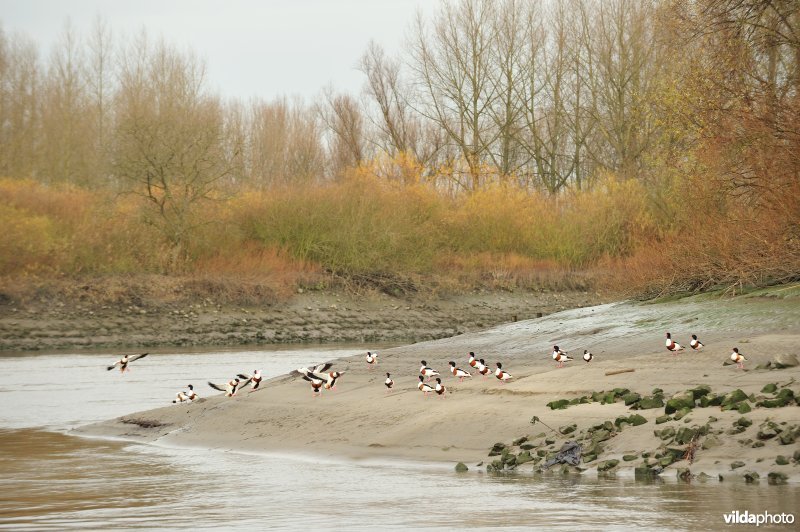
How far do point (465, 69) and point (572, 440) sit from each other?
4520 cm

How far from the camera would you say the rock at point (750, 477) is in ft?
34.4

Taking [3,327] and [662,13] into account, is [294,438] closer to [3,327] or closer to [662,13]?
[662,13]

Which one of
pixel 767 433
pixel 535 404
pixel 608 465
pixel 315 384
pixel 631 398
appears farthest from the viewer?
pixel 315 384

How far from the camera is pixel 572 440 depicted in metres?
12.6

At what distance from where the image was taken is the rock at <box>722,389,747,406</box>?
12.2 metres

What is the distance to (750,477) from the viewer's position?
10539 millimetres

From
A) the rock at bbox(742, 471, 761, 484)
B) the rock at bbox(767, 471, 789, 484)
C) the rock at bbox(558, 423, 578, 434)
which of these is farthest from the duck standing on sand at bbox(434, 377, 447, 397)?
the rock at bbox(767, 471, 789, 484)

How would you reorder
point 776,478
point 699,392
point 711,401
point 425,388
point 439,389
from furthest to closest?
point 425,388 < point 439,389 < point 699,392 < point 711,401 < point 776,478

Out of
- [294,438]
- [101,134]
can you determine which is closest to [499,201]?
[101,134]

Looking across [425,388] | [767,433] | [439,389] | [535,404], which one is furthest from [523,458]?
[425,388]

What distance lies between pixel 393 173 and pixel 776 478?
43.1 metres

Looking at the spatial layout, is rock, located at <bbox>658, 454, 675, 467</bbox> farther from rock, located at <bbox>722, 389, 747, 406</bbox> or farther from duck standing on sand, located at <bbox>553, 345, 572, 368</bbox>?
duck standing on sand, located at <bbox>553, 345, 572, 368</bbox>

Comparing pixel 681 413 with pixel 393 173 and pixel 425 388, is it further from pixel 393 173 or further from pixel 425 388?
pixel 393 173

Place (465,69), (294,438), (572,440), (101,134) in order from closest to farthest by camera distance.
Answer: (572,440), (294,438), (465,69), (101,134)
